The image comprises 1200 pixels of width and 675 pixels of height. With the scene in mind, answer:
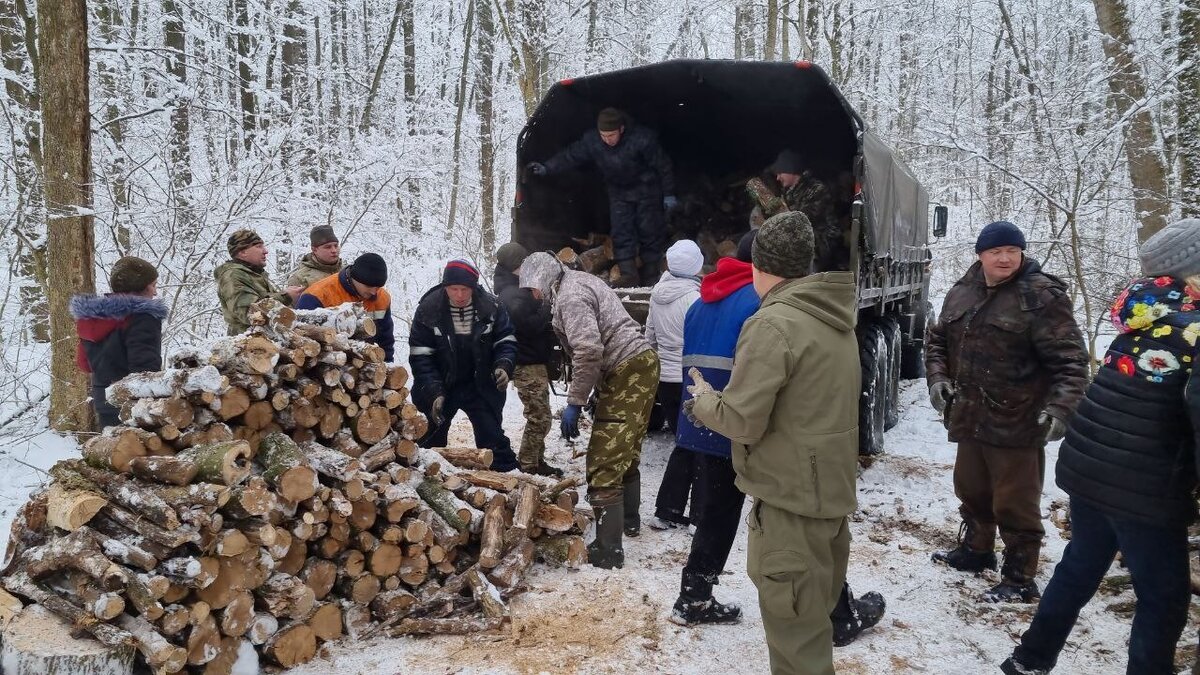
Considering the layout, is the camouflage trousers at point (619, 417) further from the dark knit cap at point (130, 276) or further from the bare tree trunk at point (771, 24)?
the bare tree trunk at point (771, 24)

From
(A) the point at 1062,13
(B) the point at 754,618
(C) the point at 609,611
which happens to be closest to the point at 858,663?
(B) the point at 754,618

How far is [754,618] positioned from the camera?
3.60 meters

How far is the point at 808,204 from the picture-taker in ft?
21.1

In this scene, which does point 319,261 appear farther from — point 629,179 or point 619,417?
point 629,179

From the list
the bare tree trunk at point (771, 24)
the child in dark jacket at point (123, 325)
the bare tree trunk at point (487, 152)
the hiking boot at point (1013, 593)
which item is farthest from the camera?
the bare tree trunk at point (487, 152)

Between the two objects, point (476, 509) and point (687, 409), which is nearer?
point (687, 409)

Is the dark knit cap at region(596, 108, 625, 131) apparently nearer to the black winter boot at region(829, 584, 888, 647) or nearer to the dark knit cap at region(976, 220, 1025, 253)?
the dark knit cap at region(976, 220, 1025, 253)

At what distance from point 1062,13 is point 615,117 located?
21777 mm

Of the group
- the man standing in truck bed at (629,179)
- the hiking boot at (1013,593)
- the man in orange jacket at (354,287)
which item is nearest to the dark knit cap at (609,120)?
the man standing in truck bed at (629,179)

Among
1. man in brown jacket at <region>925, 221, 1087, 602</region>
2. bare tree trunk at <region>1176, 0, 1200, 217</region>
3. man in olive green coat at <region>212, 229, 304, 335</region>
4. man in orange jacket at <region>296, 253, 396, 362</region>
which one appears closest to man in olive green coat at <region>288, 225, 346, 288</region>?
man in olive green coat at <region>212, 229, 304, 335</region>

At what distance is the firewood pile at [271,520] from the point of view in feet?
9.30

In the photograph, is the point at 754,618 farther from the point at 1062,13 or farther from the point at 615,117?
the point at 1062,13

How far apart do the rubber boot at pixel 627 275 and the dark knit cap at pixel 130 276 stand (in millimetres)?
3935

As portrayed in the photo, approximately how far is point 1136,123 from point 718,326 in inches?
228
